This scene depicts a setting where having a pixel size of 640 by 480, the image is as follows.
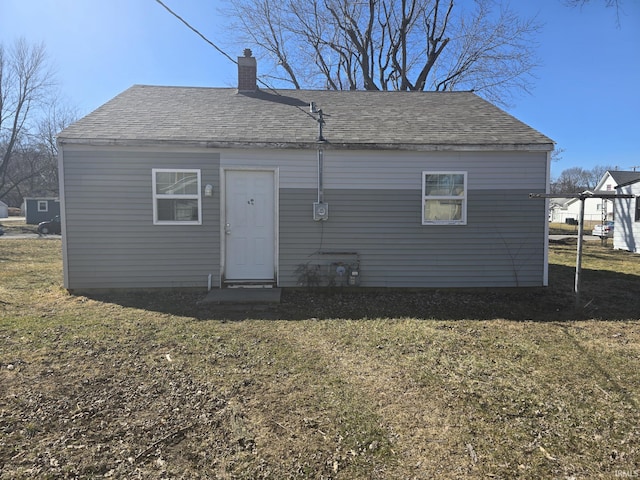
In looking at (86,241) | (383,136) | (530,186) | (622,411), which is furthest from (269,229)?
(622,411)

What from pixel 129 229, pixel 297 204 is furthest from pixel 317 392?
pixel 129 229

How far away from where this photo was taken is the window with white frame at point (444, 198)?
24.4ft

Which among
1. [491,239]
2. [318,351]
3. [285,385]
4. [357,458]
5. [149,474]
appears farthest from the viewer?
[491,239]

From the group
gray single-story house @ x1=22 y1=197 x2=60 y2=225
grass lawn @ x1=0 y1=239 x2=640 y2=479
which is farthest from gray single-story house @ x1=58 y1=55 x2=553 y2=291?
gray single-story house @ x1=22 y1=197 x2=60 y2=225

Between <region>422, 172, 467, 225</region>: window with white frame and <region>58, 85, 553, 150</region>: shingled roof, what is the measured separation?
0.60m

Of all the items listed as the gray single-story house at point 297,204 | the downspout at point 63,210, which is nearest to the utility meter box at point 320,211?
the gray single-story house at point 297,204

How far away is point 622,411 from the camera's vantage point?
3.06m

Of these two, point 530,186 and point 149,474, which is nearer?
point 149,474

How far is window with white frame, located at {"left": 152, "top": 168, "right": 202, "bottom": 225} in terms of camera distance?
712 centimetres

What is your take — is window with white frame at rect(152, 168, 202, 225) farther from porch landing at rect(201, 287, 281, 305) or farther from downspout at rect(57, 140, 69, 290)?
downspout at rect(57, 140, 69, 290)

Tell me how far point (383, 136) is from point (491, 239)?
9.60 ft

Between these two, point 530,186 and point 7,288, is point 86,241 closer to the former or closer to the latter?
point 7,288

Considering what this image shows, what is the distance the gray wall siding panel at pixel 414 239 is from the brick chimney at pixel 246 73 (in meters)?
4.37

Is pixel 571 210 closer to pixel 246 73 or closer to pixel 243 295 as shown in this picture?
pixel 246 73
